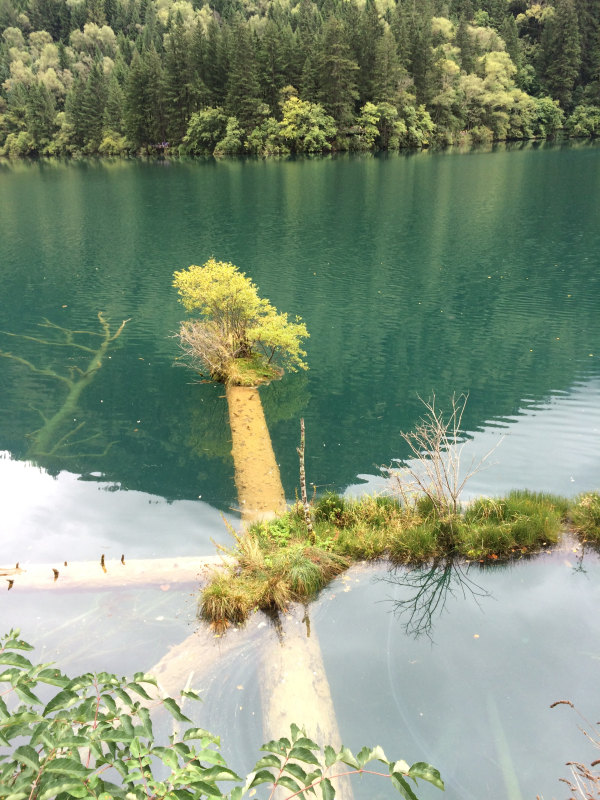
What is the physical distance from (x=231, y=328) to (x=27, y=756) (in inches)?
599

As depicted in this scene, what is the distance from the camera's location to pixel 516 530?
31.7 feet

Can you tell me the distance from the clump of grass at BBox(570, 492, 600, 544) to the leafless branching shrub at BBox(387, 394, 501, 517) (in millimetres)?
1771

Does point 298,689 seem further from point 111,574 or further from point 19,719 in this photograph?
point 19,719

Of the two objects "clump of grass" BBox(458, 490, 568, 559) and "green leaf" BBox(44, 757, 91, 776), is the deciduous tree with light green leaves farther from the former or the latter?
"green leaf" BBox(44, 757, 91, 776)

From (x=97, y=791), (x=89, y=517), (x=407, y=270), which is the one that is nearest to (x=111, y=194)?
(x=407, y=270)

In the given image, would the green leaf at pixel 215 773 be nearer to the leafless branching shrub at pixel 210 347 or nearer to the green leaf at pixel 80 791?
the green leaf at pixel 80 791

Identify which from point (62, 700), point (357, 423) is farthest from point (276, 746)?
point (357, 423)

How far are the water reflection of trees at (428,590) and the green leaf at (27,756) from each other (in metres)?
6.99

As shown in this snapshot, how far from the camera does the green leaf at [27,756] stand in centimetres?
202

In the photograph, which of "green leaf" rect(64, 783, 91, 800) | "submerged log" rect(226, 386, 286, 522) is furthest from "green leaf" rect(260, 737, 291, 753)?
"submerged log" rect(226, 386, 286, 522)

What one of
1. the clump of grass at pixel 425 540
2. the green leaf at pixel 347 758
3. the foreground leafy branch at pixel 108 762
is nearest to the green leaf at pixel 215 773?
the foreground leafy branch at pixel 108 762

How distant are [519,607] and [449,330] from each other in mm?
13305

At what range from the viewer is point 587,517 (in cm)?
982

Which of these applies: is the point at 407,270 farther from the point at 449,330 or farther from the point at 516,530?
the point at 516,530
